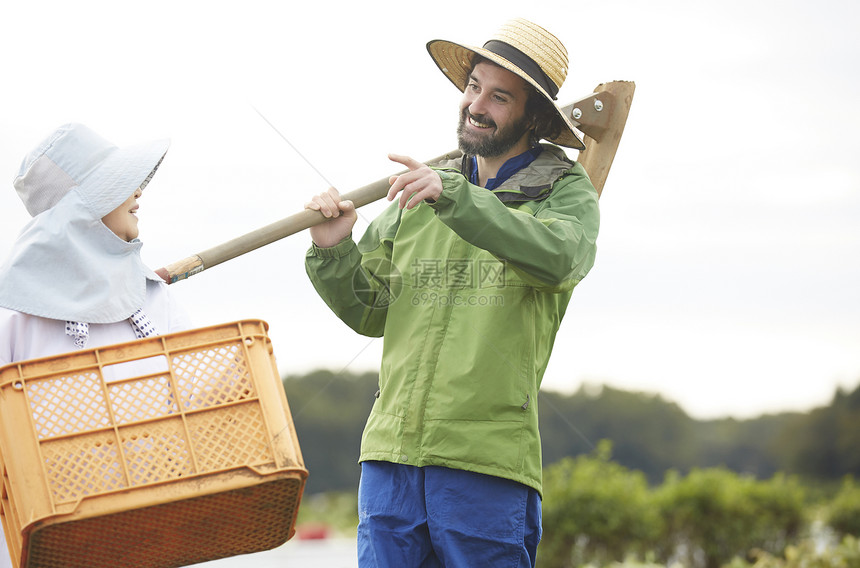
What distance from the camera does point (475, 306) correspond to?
2676 mm

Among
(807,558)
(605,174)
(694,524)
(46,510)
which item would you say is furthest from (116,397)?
(694,524)

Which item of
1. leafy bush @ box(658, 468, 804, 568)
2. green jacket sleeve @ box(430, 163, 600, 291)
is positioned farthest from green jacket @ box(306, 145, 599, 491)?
leafy bush @ box(658, 468, 804, 568)

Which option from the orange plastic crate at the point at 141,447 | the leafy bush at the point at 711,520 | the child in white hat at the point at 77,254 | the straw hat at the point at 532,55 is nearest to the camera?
the orange plastic crate at the point at 141,447

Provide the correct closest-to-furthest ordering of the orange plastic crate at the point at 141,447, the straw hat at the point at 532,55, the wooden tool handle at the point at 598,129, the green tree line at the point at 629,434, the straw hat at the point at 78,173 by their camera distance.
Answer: the orange plastic crate at the point at 141,447
the straw hat at the point at 78,173
the straw hat at the point at 532,55
the wooden tool handle at the point at 598,129
the green tree line at the point at 629,434

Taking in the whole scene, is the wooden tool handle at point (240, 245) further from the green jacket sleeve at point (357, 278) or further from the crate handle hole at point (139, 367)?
the crate handle hole at point (139, 367)

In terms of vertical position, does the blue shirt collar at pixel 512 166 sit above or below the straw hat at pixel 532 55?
below

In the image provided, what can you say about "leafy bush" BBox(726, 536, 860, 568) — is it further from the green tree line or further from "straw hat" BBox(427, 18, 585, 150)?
the green tree line

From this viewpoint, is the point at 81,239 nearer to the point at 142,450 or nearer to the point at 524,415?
the point at 142,450

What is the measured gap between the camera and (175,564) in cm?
235

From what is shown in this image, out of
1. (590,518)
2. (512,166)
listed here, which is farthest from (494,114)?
(590,518)

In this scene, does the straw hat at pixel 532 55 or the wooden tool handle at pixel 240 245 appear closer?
A: the wooden tool handle at pixel 240 245

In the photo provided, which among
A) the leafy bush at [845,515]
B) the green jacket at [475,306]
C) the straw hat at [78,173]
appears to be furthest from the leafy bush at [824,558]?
the straw hat at [78,173]

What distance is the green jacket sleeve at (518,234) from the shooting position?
8.11 ft

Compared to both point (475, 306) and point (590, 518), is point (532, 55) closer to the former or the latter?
point (475, 306)
